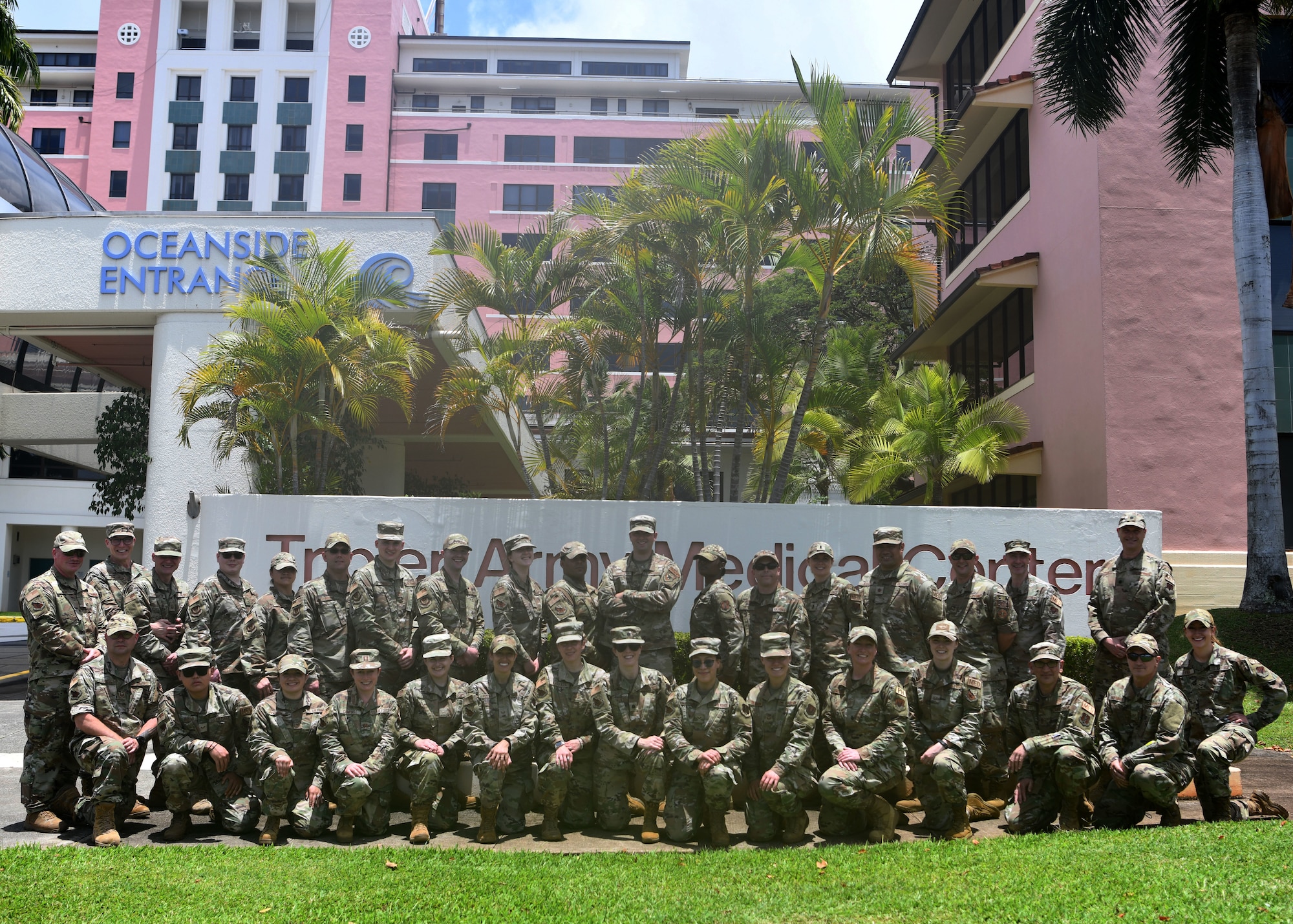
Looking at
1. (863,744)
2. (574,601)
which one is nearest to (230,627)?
(574,601)

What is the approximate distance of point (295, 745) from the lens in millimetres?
8164

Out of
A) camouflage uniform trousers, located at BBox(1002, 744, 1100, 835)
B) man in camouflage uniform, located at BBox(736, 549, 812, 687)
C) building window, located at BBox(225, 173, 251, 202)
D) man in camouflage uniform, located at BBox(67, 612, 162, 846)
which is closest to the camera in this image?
camouflage uniform trousers, located at BBox(1002, 744, 1100, 835)

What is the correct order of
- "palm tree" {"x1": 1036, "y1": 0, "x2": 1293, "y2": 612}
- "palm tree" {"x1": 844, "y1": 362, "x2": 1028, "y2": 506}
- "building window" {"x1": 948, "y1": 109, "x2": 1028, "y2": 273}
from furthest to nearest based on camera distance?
"building window" {"x1": 948, "y1": 109, "x2": 1028, "y2": 273}
"palm tree" {"x1": 844, "y1": 362, "x2": 1028, "y2": 506}
"palm tree" {"x1": 1036, "y1": 0, "x2": 1293, "y2": 612}

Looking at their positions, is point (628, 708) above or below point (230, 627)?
below

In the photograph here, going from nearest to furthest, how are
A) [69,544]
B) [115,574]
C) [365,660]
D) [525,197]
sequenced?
1. [365,660]
2. [69,544]
3. [115,574]
4. [525,197]

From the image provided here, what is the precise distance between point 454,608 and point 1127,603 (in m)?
5.63

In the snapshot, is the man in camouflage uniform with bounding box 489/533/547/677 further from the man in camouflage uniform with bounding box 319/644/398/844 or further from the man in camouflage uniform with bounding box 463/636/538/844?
the man in camouflage uniform with bounding box 319/644/398/844

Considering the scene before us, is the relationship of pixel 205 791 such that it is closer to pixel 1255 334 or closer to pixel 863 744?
pixel 863 744

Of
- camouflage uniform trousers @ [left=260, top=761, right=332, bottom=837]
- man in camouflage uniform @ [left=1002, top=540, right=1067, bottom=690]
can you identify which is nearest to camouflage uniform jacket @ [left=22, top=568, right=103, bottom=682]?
camouflage uniform trousers @ [left=260, top=761, right=332, bottom=837]

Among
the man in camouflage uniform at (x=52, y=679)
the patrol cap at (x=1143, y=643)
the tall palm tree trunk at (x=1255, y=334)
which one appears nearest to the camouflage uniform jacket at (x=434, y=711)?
the man in camouflage uniform at (x=52, y=679)

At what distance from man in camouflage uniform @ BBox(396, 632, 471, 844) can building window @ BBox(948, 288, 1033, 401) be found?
1575 centimetres

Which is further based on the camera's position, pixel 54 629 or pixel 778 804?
pixel 54 629

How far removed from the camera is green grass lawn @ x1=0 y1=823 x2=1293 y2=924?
19.5 ft

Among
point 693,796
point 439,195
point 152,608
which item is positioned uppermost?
point 439,195
